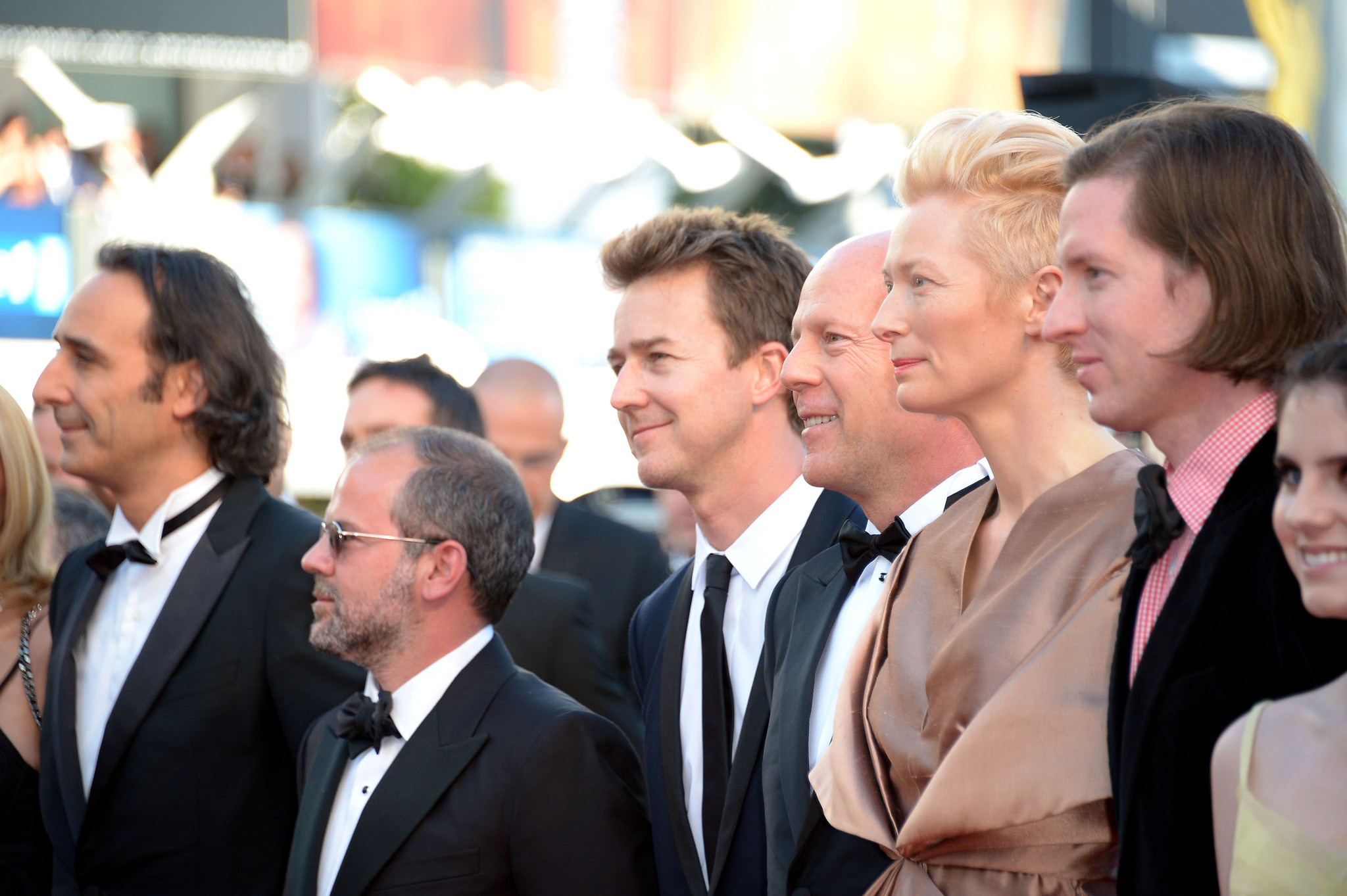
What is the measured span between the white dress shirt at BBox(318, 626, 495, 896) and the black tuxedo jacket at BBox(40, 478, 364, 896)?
0.87ft

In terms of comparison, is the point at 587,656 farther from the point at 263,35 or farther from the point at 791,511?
the point at 263,35

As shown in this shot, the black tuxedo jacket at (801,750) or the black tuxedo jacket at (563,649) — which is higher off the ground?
the black tuxedo jacket at (801,750)

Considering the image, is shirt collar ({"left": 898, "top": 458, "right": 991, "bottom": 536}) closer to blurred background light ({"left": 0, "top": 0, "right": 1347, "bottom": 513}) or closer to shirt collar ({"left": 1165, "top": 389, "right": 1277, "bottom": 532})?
shirt collar ({"left": 1165, "top": 389, "right": 1277, "bottom": 532})

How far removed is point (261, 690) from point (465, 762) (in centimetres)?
61

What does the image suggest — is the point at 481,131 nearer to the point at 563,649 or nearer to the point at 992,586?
the point at 563,649

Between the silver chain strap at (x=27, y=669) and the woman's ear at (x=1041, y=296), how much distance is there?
103 inches

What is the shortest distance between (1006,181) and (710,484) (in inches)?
46.4

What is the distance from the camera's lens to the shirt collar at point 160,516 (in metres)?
3.32

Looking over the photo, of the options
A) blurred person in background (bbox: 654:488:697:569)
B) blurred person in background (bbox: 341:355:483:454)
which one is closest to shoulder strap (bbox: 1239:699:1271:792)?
blurred person in background (bbox: 341:355:483:454)

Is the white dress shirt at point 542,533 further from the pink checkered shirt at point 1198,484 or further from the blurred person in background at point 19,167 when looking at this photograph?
the blurred person in background at point 19,167

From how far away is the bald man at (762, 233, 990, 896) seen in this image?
254cm

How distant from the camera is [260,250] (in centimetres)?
1329

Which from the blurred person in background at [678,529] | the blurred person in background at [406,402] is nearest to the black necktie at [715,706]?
the blurred person in background at [406,402]

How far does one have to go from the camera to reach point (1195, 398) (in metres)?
1.84
